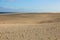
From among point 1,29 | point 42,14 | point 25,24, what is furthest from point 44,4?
point 1,29

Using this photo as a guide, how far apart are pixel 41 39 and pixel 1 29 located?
0.83ft

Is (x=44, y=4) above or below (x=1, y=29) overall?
above

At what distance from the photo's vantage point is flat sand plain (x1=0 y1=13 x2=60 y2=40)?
2.64ft

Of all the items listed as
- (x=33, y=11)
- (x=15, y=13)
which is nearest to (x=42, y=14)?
(x=33, y=11)

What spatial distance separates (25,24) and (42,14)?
135 millimetres

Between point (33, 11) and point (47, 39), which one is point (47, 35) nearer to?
point (47, 39)

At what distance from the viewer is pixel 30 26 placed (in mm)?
888

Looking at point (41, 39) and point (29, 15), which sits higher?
point (29, 15)

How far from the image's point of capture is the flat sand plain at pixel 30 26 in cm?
80

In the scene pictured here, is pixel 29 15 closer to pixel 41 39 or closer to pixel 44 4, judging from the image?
pixel 44 4

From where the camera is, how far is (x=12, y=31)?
2.78ft

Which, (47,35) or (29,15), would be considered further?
(29,15)

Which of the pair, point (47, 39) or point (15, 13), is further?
point (15, 13)

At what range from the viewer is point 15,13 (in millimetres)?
980
